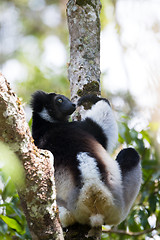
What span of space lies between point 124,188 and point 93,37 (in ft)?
6.51

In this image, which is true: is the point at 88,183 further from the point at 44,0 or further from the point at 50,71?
the point at 44,0

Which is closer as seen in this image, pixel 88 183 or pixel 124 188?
pixel 88 183

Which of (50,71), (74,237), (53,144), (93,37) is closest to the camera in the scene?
→ (74,237)

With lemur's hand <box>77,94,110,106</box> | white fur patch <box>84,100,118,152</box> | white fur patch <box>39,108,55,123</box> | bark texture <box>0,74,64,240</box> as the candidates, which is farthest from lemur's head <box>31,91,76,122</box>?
bark texture <box>0,74,64,240</box>

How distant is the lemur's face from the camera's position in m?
4.32

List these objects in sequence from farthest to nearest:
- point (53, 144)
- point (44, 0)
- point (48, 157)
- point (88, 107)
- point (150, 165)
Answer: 1. point (44, 0)
2. point (150, 165)
3. point (88, 107)
4. point (53, 144)
5. point (48, 157)

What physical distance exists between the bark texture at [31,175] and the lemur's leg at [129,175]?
1628 millimetres

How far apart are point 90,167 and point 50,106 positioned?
1529 mm

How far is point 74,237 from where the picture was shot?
3.18 meters

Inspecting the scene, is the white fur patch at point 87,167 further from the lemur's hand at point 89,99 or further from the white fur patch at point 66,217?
the lemur's hand at point 89,99

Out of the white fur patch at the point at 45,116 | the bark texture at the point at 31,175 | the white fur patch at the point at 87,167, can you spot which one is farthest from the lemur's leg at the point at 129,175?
the bark texture at the point at 31,175

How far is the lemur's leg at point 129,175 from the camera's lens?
376cm

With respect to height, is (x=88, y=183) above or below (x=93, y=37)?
below

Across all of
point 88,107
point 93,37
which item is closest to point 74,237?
point 88,107
